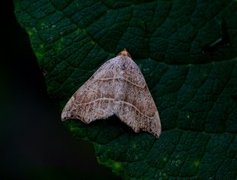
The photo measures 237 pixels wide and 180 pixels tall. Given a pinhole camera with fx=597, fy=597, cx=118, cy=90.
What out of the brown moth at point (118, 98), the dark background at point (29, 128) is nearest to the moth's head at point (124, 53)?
the brown moth at point (118, 98)

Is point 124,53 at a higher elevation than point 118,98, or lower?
higher

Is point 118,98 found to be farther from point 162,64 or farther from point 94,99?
point 162,64

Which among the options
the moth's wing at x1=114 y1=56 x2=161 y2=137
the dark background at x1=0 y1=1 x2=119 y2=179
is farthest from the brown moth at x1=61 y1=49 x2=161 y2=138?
the dark background at x1=0 y1=1 x2=119 y2=179

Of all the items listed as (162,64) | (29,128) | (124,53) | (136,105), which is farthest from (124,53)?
(29,128)

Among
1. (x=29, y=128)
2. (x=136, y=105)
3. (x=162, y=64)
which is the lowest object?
(x=29, y=128)

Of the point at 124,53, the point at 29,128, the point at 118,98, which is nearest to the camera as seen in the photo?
the point at 124,53
